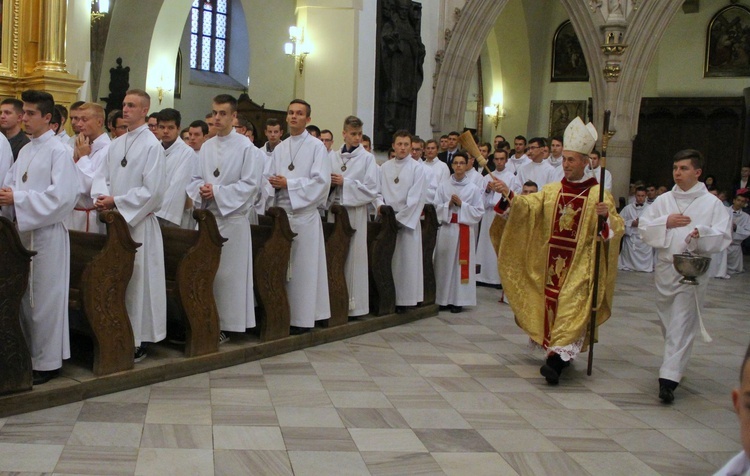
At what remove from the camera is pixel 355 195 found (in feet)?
24.4

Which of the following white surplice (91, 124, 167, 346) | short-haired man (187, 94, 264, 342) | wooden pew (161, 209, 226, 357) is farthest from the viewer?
short-haired man (187, 94, 264, 342)

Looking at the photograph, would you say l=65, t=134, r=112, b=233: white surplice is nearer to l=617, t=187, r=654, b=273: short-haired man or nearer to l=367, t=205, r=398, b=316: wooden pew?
l=367, t=205, r=398, b=316: wooden pew

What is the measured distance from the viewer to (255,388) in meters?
5.49

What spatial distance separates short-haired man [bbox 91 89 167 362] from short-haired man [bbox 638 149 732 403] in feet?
10.6

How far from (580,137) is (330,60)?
20.8ft

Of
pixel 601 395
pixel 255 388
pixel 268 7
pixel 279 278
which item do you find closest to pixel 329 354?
pixel 279 278

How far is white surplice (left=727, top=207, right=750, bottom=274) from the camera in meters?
14.1

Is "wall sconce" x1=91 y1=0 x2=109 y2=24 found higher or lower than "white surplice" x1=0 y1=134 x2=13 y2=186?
higher

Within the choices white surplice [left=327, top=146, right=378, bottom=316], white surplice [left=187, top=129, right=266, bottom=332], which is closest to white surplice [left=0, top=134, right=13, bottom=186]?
white surplice [left=187, top=129, right=266, bottom=332]

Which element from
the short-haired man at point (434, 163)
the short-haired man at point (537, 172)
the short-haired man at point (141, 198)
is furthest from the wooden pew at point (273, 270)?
the short-haired man at point (537, 172)

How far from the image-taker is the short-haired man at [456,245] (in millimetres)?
8758

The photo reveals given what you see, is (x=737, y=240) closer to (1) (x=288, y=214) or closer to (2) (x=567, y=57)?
→ (2) (x=567, y=57)

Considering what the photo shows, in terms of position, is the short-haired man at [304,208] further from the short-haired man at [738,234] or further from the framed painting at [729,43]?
the framed painting at [729,43]

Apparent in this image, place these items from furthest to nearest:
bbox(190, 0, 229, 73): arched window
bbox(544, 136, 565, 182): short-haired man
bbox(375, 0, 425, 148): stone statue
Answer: bbox(190, 0, 229, 73): arched window
bbox(375, 0, 425, 148): stone statue
bbox(544, 136, 565, 182): short-haired man
